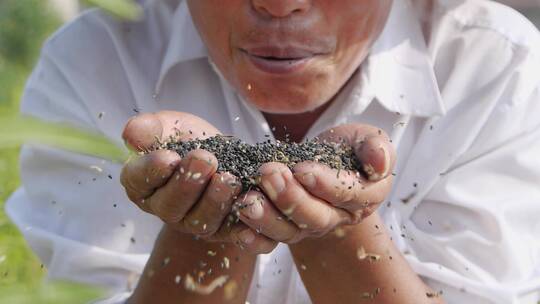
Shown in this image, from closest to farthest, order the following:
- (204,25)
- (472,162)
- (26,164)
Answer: (204,25) < (472,162) < (26,164)

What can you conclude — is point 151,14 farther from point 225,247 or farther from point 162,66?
point 225,247

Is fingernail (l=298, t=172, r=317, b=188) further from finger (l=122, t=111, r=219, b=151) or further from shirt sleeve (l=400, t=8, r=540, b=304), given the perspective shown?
shirt sleeve (l=400, t=8, r=540, b=304)

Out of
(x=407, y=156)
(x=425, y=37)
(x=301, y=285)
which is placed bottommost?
(x=301, y=285)

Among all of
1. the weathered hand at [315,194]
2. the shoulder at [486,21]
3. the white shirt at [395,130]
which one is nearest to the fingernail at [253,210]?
the weathered hand at [315,194]

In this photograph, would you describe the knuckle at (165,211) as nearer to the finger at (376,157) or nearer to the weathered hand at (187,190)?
the weathered hand at (187,190)

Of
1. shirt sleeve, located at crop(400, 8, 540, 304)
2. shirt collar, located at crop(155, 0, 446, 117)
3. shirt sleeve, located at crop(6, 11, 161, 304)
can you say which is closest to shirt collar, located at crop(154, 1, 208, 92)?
shirt collar, located at crop(155, 0, 446, 117)

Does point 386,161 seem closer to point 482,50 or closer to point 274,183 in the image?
point 274,183

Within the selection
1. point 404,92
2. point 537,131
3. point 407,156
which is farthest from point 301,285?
point 537,131
